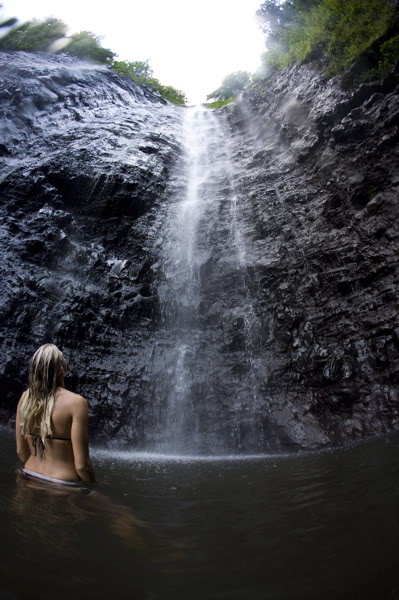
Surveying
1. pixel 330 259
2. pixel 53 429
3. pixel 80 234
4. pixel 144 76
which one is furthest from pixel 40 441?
pixel 144 76

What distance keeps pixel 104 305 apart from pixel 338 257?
474cm

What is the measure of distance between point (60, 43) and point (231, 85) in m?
10.1

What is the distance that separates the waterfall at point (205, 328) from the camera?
6.13 m

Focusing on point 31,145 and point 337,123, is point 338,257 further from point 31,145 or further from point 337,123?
point 31,145

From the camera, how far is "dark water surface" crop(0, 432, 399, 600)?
166 cm

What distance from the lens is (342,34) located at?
9.85 m

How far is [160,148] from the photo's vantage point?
11.8 meters

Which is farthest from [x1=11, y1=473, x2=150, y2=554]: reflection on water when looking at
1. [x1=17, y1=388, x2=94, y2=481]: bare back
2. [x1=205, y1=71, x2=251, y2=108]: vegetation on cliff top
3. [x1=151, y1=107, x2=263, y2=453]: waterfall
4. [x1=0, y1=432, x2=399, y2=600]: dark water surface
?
[x1=205, y1=71, x2=251, y2=108]: vegetation on cliff top

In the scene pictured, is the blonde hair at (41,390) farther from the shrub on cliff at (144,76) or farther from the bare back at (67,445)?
the shrub on cliff at (144,76)

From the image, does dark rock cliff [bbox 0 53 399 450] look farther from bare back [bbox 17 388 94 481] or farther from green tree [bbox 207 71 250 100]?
green tree [bbox 207 71 250 100]

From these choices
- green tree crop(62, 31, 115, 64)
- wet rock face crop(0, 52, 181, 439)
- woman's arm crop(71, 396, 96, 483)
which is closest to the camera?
woman's arm crop(71, 396, 96, 483)

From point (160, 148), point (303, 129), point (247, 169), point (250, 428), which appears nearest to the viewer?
point (250, 428)

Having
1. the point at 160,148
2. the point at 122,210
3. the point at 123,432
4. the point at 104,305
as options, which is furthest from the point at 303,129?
the point at 123,432

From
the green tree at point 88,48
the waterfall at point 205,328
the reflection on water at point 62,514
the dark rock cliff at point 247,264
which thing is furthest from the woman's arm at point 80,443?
the green tree at point 88,48
